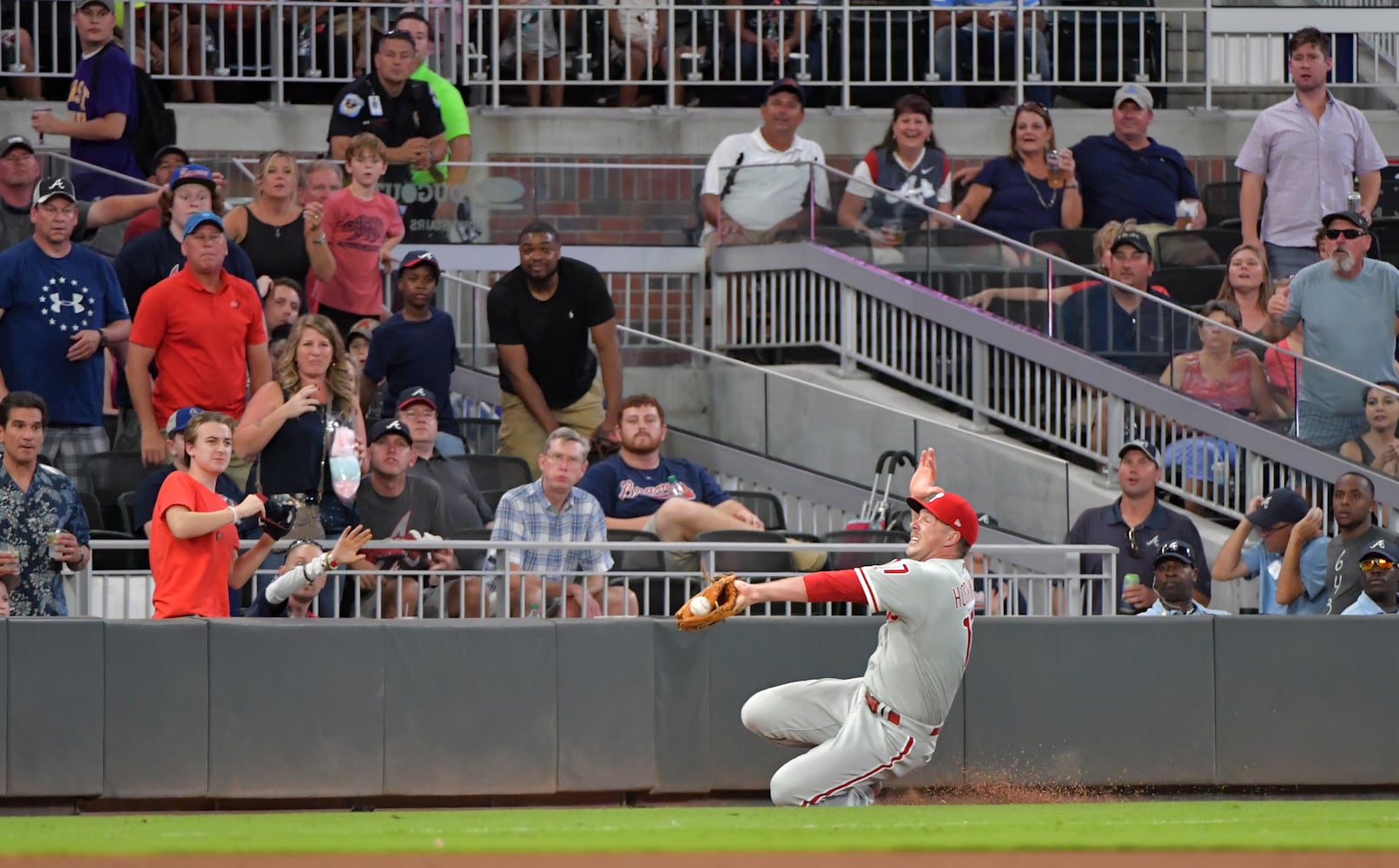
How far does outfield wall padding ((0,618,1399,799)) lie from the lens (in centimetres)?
1087

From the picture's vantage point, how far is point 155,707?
1091 cm

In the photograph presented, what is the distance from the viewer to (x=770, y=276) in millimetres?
16719

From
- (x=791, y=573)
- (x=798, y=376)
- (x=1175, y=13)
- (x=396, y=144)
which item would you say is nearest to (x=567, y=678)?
(x=791, y=573)

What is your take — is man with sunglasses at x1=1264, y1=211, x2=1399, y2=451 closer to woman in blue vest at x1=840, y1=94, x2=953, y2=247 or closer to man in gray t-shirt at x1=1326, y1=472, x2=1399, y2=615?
man in gray t-shirt at x1=1326, y1=472, x2=1399, y2=615

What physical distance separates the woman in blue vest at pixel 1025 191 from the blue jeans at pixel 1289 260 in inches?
60.3

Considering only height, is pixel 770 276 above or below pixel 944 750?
above

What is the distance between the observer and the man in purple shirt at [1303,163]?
16.5 meters

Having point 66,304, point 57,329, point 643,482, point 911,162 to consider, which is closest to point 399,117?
point 911,162

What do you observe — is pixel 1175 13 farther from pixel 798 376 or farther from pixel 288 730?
pixel 288 730

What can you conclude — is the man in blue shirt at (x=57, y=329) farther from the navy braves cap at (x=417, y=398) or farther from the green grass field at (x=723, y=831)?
the green grass field at (x=723, y=831)

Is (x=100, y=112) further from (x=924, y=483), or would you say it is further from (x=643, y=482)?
(x=924, y=483)

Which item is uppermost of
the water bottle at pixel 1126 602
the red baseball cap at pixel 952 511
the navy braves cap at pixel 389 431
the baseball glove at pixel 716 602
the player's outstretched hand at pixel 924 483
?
the navy braves cap at pixel 389 431

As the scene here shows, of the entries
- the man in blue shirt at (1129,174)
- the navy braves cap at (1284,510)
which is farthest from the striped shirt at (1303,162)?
the navy braves cap at (1284,510)

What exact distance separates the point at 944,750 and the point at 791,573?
1.27 metres
